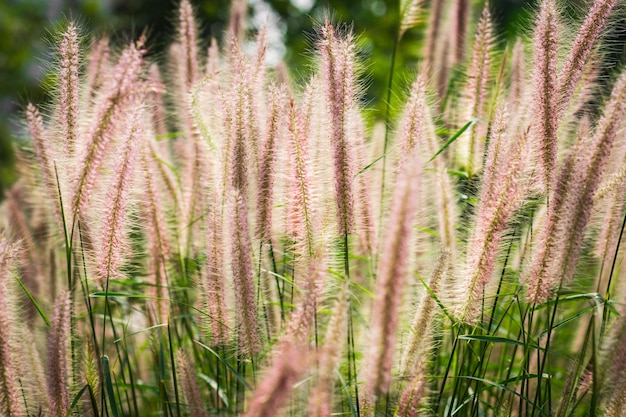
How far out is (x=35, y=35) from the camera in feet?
24.2

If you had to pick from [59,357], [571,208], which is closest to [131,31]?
[59,357]

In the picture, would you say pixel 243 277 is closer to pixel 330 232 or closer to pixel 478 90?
pixel 330 232

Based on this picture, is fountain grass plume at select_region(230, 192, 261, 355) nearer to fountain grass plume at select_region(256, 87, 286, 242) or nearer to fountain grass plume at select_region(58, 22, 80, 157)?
fountain grass plume at select_region(256, 87, 286, 242)

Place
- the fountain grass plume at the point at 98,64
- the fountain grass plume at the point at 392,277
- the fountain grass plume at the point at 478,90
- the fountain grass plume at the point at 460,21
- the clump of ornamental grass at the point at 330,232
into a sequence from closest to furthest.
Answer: the fountain grass plume at the point at 392,277, the clump of ornamental grass at the point at 330,232, the fountain grass plume at the point at 478,90, the fountain grass plume at the point at 98,64, the fountain grass plume at the point at 460,21

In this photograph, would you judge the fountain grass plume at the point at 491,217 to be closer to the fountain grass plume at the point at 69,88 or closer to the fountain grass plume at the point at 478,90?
the fountain grass plume at the point at 478,90

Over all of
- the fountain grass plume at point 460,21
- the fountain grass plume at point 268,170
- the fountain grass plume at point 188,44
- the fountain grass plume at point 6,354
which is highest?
the fountain grass plume at point 460,21

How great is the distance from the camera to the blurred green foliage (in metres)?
3.42

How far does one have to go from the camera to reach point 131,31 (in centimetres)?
610

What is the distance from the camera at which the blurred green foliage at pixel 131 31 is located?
3421mm

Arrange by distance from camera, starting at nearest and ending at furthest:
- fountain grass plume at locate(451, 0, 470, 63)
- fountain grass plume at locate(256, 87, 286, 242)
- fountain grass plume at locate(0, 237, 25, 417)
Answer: fountain grass plume at locate(0, 237, 25, 417) → fountain grass plume at locate(256, 87, 286, 242) → fountain grass plume at locate(451, 0, 470, 63)

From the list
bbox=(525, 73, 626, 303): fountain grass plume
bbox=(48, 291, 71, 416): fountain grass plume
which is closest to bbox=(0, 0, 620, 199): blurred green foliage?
bbox=(525, 73, 626, 303): fountain grass plume

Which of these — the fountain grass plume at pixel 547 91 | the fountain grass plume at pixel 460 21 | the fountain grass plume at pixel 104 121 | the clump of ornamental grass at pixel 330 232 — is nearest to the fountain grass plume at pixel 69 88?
the clump of ornamental grass at pixel 330 232

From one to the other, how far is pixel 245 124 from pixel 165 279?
38.0 inches

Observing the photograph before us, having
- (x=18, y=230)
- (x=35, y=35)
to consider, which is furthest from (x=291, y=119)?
(x=35, y=35)
